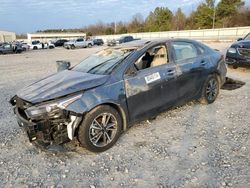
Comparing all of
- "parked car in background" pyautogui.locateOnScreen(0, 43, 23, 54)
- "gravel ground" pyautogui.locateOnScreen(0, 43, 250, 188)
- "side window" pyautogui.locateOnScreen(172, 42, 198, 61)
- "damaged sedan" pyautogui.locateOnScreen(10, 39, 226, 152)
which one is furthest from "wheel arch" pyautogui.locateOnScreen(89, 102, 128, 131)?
"parked car in background" pyautogui.locateOnScreen(0, 43, 23, 54)

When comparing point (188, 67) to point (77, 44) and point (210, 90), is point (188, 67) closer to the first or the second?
point (210, 90)

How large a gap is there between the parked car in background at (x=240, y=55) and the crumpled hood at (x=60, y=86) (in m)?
6.76

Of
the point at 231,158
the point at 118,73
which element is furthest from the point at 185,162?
the point at 118,73

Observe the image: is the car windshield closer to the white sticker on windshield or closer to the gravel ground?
the white sticker on windshield

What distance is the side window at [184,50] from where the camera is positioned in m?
4.98

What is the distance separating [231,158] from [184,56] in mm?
2244

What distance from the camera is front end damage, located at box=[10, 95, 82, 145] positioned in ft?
11.5

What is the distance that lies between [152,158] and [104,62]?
1.89 m

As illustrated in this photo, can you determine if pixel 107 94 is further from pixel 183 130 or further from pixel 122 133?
pixel 183 130

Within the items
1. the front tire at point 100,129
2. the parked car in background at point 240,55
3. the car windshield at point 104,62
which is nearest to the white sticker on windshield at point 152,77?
the car windshield at point 104,62

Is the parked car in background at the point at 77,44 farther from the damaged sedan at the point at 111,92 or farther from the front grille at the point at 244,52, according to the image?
the damaged sedan at the point at 111,92

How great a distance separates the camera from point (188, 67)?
502cm

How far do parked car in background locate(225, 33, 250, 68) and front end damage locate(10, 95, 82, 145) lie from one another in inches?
288

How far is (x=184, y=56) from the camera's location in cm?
509
